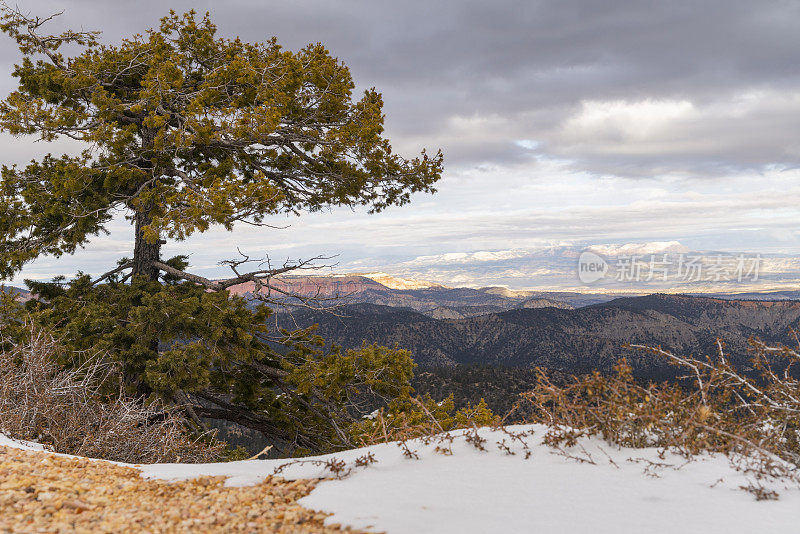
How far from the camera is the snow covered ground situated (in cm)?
314

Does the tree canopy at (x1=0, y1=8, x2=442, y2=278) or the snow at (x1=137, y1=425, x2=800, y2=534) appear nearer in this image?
the snow at (x1=137, y1=425, x2=800, y2=534)

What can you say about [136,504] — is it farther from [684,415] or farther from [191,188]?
[191,188]

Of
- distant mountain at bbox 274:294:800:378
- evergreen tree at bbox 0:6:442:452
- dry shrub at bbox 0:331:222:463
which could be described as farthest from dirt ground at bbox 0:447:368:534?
distant mountain at bbox 274:294:800:378

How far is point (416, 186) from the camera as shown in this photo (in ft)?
47.7

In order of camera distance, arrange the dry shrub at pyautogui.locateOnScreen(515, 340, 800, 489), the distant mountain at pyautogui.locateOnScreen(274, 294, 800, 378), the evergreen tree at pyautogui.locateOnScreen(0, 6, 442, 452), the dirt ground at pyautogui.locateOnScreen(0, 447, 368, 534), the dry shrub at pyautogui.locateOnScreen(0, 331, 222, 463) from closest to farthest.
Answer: the dirt ground at pyautogui.locateOnScreen(0, 447, 368, 534), the dry shrub at pyautogui.locateOnScreen(515, 340, 800, 489), the dry shrub at pyautogui.locateOnScreen(0, 331, 222, 463), the evergreen tree at pyautogui.locateOnScreen(0, 6, 442, 452), the distant mountain at pyautogui.locateOnScreen(274, 294, 800, 378)

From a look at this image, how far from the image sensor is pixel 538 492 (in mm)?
3668

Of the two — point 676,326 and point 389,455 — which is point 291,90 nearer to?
point 389,455

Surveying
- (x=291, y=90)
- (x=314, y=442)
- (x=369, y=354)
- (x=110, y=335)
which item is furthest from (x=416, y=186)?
(x=110, y=335)

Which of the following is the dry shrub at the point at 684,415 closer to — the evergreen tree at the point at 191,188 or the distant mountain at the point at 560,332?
the evergreen tree at the point at 191,188

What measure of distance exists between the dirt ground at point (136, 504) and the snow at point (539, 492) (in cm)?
23

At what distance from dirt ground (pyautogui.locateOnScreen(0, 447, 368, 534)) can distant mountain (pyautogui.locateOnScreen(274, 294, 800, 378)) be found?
108226mm

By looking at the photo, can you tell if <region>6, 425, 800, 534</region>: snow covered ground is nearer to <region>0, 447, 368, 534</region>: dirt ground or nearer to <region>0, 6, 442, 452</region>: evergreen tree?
<region>0, 447, 368, 534</region>: dirt ground

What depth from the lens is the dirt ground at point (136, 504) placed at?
3355 millimetres

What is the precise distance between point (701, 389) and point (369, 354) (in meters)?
7.62
